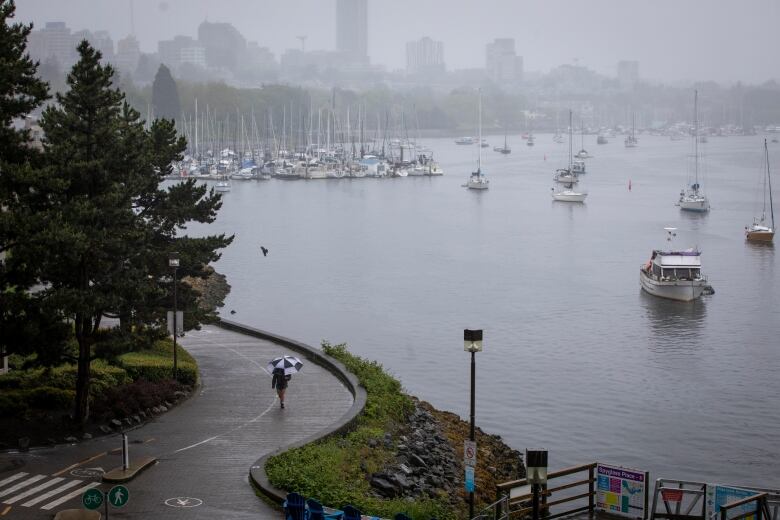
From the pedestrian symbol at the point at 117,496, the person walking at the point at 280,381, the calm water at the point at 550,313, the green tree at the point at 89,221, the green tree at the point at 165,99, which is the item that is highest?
the green tree at the point at 165,99

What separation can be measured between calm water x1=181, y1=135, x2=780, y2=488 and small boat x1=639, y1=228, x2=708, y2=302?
71 cm

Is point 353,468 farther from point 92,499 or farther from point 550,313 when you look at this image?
point 550,313

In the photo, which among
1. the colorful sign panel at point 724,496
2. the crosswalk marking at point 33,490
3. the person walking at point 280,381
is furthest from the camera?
the person walking at point 280,381

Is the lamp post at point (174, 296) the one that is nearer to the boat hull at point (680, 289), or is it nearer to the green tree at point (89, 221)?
the green tree at point (89, 221)

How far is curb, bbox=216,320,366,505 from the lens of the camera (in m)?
18.7

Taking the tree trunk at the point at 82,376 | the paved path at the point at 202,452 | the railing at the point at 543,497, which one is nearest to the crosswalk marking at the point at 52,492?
the paved path at the point at 202,452

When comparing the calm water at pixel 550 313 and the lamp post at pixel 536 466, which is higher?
the lamp post at pixel 536 466

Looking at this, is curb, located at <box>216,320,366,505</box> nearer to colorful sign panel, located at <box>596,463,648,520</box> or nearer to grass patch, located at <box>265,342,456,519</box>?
grass patch, located at <box>265,342,456,519</box>

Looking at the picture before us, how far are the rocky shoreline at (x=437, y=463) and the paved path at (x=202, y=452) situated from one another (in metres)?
1.68

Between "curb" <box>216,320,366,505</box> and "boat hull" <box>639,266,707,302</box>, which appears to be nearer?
"curb" <box>216,320,366,505</box>

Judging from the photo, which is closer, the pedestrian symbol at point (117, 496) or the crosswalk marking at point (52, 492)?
the pedestrian symbol at point (117, 496)

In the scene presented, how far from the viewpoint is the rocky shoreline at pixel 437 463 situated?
69.3 feet

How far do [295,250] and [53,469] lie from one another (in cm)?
5816

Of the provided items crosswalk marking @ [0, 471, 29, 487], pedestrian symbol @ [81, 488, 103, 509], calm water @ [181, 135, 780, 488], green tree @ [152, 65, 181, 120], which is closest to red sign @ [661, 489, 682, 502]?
pedestrian symbol @ [81, 488, 103, 509]
